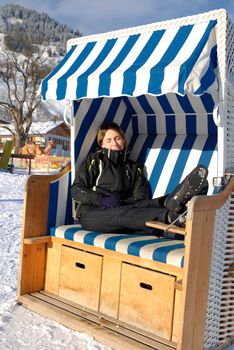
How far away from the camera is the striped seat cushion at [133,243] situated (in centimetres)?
243

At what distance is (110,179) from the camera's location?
3.46m

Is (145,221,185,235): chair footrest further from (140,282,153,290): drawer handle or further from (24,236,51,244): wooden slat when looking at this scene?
(24,236,51,244): wooden slat

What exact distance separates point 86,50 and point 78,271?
71.3 inches

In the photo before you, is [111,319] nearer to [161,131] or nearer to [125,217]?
[125,217]

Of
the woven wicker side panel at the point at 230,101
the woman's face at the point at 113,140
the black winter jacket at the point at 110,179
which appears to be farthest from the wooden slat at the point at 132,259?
the woman's face at the point at 113,140

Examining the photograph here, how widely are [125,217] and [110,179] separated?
62cm

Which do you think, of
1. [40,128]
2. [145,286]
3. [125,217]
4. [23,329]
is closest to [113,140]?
[125,217]

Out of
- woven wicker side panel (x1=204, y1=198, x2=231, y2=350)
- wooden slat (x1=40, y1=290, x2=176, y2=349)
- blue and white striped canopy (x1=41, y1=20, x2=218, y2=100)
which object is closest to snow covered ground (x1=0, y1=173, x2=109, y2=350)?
wooden slat (x1=40, y1=290, x2=176, y2=349)

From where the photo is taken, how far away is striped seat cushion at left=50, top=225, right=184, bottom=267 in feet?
7.98

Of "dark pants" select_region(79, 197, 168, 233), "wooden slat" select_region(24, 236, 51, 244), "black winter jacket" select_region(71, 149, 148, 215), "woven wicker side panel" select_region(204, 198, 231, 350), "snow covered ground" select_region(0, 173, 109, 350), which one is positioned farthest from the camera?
"black winter jacket" select_region(71, 149, 148, 215)

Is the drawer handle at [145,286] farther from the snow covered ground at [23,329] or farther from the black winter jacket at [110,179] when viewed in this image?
the black winter jacket at [110,179]

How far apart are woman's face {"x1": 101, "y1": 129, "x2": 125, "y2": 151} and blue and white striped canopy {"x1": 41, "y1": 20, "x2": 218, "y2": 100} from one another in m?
0.64

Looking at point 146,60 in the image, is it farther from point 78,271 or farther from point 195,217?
point 78,271

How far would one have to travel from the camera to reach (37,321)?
2824mm
